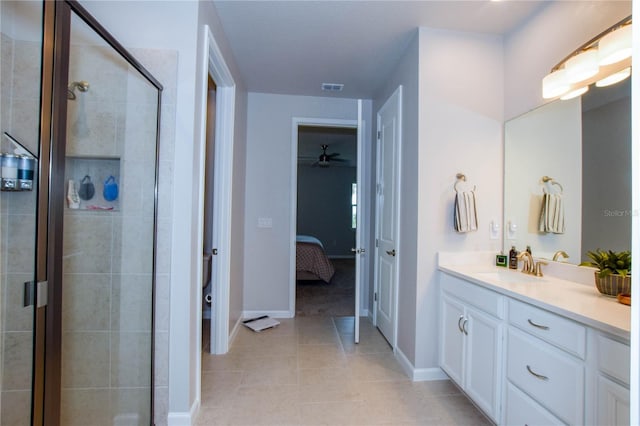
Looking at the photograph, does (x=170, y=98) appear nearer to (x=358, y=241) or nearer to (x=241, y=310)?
(x=358, y=241)

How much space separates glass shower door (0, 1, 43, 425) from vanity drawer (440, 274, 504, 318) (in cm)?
204

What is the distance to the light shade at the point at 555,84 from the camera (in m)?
1.70

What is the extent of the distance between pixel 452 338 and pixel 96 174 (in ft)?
7.72

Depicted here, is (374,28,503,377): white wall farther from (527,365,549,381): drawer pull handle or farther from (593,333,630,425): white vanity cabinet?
(593,333,630,425): white vanity cabinet

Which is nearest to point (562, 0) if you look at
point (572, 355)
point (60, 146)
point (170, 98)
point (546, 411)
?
point (572, 355)

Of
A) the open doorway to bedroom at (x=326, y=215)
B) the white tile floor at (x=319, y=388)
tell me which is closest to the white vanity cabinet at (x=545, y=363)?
the white tile floor at (x=319, y=388)

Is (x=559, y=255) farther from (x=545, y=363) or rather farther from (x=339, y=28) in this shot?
(x=339, y=28)

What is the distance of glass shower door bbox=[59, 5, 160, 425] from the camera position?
128cm

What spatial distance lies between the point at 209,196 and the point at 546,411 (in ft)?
9.62

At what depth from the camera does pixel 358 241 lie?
8.71 feet

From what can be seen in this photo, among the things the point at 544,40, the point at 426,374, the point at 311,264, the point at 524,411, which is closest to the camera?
the point at 524,411

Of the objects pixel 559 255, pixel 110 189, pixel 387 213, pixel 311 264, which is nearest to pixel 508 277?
pixel 559 255

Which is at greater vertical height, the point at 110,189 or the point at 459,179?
the point at 459,179

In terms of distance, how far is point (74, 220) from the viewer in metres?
1.29
